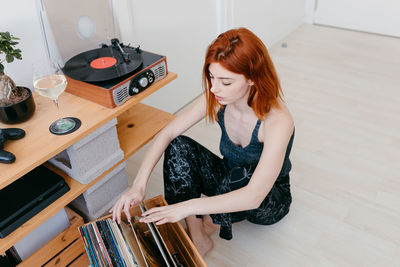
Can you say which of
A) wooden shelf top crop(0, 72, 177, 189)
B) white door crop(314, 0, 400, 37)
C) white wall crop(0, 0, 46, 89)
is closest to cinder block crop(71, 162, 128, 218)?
wooden shelf top crop(0, 72, 177, 189)

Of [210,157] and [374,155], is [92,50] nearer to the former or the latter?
[210,157]

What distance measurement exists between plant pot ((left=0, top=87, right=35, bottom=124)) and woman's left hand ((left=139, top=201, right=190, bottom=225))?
0.50m

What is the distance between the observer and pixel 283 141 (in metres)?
1.18

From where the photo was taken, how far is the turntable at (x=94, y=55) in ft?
4.20

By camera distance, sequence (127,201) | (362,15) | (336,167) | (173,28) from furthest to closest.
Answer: (362,15)
(173,28)
(336,167)
(127,201)

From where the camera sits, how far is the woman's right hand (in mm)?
1181

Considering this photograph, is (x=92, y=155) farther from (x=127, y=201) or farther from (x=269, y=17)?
(x=269, y=17)

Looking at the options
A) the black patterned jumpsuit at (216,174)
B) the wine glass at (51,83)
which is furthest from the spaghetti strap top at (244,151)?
the wine glass at (51,83)

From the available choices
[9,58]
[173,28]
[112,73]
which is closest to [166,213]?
[112,73]

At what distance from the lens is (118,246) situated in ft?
3.73

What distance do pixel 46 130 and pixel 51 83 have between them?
0.50 ft

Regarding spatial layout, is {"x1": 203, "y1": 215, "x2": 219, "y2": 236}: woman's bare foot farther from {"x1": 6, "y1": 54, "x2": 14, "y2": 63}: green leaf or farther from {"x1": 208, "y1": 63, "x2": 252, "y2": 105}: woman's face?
{"x1": 6, "y1": 54, "x2": 14, "y2": 63}: green leaf

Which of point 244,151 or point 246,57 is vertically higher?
point 246,57

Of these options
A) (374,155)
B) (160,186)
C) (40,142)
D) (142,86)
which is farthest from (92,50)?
(374,155)
